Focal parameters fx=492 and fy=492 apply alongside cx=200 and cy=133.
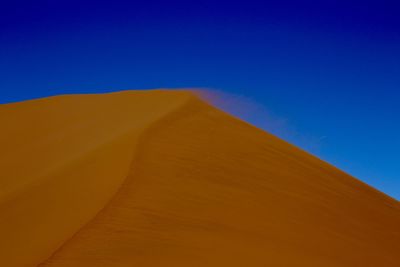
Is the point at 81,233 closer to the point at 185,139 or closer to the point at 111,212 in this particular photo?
the point at 111,212

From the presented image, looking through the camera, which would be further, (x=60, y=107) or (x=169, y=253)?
(x=60, y=107)

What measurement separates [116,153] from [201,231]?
9.43 ft

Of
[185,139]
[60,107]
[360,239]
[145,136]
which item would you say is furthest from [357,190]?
[60,107]

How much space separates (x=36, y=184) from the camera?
946cm

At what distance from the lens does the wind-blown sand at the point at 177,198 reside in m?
7.56

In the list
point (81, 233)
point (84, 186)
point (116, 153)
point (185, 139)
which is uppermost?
point (185, 139)

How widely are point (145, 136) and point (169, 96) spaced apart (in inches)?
223

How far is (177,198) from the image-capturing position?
9.04 meters

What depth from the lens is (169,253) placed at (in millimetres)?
7570

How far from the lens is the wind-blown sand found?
7.56 m

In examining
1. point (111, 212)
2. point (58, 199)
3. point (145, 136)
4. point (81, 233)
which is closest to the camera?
point (81, 233)

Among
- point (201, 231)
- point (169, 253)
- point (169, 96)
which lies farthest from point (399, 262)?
point (169, 96)

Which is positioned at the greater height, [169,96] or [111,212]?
[169,96]

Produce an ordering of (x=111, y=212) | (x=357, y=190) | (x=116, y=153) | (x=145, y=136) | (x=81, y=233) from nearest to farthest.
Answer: (x=81, y=233) → (x=111, y=212) → (x=116, y=153) → (x=145, y=136) → (x=357, y=190)
